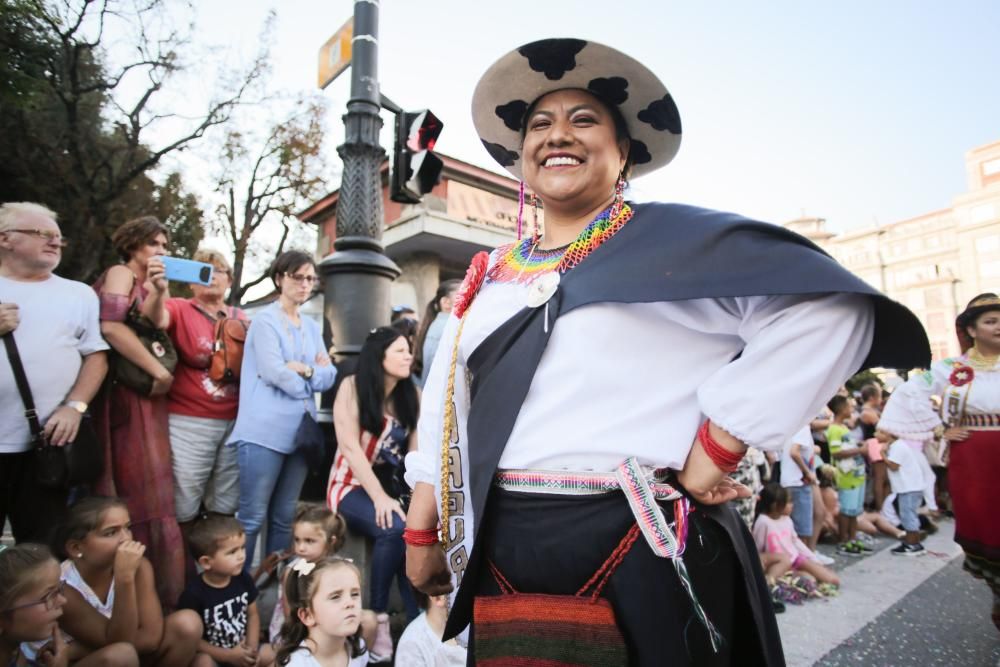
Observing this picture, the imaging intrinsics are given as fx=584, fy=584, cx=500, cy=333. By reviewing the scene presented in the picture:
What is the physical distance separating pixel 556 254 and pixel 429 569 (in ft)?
2.92

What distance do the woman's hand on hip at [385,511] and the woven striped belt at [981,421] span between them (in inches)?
142

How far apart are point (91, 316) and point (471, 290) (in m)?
2.43

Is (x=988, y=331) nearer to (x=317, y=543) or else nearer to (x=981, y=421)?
(x=981, y=421)

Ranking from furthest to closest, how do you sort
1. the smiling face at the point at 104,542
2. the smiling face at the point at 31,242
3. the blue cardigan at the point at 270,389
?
the blue cardigan at the point at 270,389
the smiling face at the point at 31,242
the smiling face at the point at 104,542

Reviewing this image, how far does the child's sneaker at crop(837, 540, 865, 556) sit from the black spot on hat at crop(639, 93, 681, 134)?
592 cm

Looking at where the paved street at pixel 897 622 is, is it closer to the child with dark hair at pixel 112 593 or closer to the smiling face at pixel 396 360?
the smiling face at pixel 396 360

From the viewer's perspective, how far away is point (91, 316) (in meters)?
2.99

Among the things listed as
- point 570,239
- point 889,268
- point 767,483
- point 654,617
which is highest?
point 889,268

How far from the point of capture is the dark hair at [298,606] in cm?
250

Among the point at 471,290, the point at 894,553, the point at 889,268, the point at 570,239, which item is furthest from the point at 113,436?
the point at 889,268

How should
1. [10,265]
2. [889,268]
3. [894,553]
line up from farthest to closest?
[889,268] → [894,553] → [10,265]

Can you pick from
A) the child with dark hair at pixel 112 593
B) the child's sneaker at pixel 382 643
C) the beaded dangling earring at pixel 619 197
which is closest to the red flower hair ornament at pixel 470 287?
the beaded dangling earring at pixel 619 197

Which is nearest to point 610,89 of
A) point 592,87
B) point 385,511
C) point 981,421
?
point 592,87

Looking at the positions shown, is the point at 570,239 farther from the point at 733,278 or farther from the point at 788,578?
the point at 788,578
